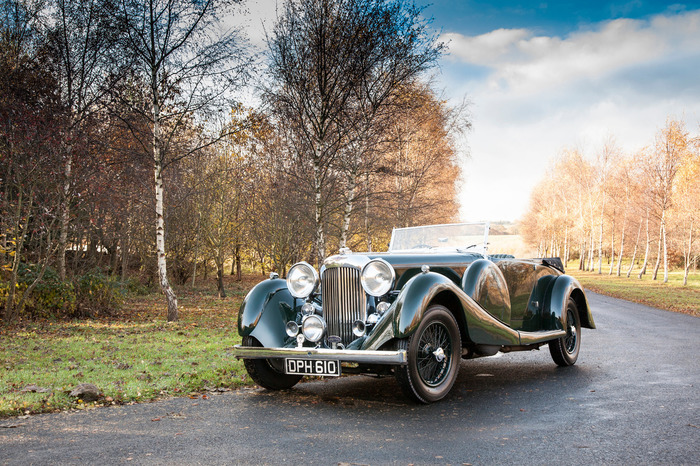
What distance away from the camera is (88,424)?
179 inches

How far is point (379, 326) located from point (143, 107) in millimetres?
11557

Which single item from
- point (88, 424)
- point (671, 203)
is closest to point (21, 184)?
point (88, 424)

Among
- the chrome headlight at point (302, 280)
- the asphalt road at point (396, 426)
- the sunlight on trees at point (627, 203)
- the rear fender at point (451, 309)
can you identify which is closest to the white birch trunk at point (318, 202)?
the asphalt road at point (396, 426)

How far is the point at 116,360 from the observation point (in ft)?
25.5

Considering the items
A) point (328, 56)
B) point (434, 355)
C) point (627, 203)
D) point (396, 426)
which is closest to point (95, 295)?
point (328, 56)

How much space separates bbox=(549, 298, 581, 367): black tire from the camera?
7355mm

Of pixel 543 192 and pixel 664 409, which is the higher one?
pixel 543 192

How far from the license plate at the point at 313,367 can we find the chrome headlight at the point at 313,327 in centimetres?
37

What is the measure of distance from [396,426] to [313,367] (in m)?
1.02

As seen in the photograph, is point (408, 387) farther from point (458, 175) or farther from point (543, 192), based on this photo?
point (543, 192)

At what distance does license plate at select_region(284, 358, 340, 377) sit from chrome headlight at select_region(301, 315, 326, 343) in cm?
37

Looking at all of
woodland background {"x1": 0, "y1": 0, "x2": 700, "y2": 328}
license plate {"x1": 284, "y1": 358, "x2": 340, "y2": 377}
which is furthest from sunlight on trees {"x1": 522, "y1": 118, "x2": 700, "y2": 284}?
license plate {"x1": 284, "y1": 358, "x2": 340, "y2": 377}

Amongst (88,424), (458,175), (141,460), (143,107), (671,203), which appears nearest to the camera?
(141,460)

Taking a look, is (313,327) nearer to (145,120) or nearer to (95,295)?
(95,295)
